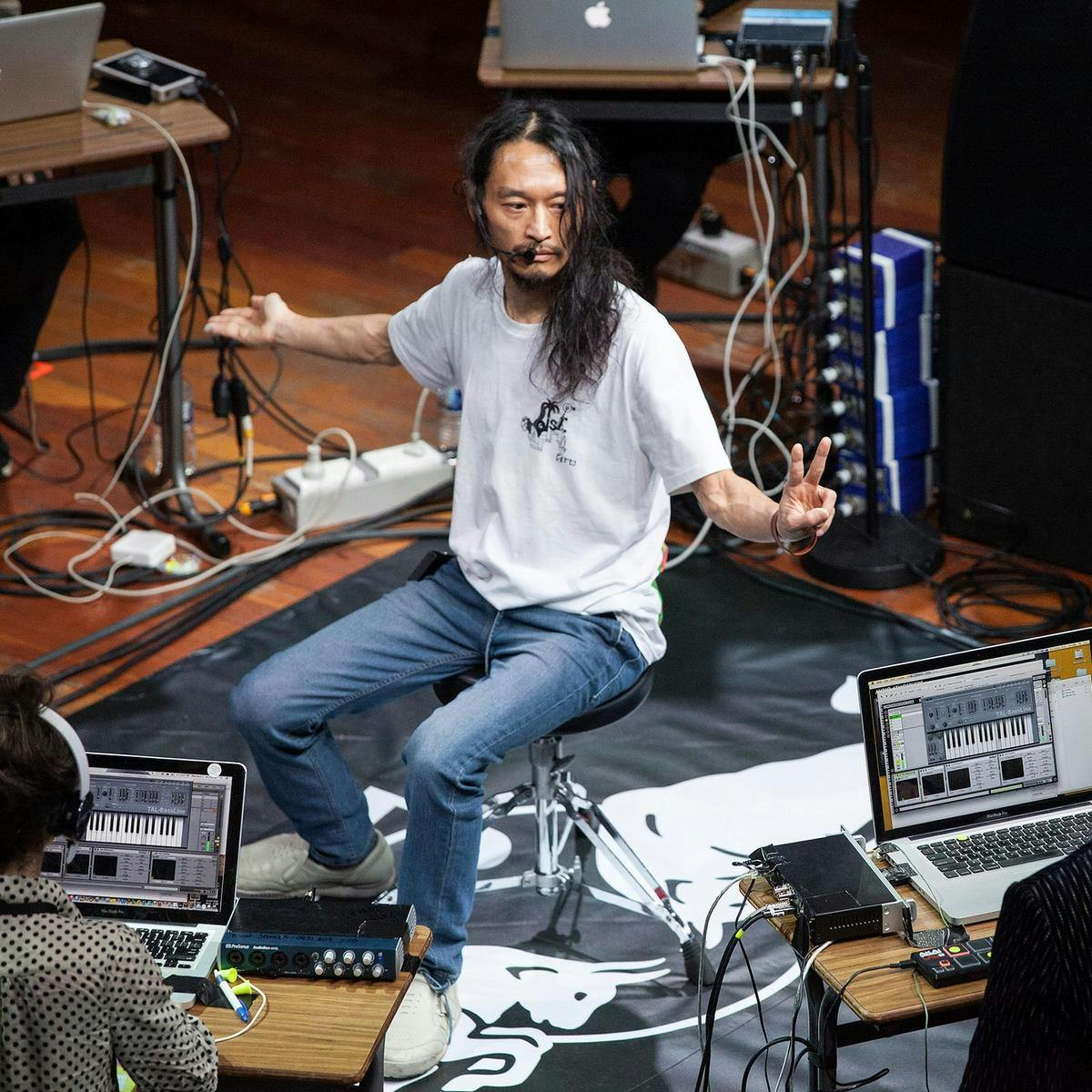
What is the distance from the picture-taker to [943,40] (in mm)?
7320

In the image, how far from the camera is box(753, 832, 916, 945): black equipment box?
1942 mm

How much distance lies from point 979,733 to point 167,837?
1.05 metres

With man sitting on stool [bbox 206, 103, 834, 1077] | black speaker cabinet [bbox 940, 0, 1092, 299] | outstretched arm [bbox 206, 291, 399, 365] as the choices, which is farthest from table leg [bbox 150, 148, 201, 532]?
black speaker cabinet [bbox 940, 0, 1092, 299]

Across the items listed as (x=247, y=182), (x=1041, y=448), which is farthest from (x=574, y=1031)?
(x=247, y=182)

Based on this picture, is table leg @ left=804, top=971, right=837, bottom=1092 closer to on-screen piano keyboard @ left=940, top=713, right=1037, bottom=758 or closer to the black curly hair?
on-screen piano keyboard @ left=940, top=713, right=1037, bottom=758

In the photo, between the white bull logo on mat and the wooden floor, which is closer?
the white bull logo on mat

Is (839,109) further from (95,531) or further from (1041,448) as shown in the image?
(95,531)

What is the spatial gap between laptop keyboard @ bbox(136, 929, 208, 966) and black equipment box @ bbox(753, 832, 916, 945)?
703 mm

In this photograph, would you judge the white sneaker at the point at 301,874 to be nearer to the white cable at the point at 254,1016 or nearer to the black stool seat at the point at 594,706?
the black stool seat at the point at 594,706

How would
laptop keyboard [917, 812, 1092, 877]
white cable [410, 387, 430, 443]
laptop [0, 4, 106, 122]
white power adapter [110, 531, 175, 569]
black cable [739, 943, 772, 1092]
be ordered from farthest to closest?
white cable [410, 387, 430, 443] < white power adapter [110, 531, 175, 569] < laptop [0, 4, 106, 122] < black cable [739, 943, 772, 1092] < laptop keyboard [917, 812, 1092, 877]

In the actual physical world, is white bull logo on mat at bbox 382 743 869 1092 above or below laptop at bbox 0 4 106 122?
below

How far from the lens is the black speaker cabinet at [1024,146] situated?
11.4ft

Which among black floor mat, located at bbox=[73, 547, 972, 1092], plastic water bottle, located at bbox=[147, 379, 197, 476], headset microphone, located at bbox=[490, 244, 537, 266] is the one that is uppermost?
headset microphone, located at bbox=[490, 244, 537, 266]

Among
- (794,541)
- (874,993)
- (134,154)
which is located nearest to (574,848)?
(794,541)
